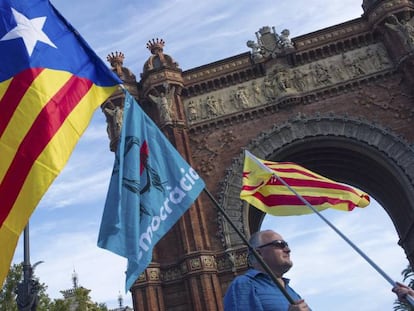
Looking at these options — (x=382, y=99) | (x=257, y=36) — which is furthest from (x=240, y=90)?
(x=382, y=99)

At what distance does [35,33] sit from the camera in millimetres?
6633

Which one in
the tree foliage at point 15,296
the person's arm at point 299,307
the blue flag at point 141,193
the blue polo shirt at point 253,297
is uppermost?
the tree foliage at point 15,296

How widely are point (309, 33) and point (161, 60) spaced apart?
6.34 m

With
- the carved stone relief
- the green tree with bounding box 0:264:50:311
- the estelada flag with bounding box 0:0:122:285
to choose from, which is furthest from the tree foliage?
the estelada flag with bounding box 0:0:122:285

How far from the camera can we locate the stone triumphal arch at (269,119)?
65.3ft

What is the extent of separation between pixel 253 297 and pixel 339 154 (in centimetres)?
1941

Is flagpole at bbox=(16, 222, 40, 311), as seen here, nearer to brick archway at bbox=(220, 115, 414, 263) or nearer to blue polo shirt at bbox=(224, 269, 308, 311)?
blue polo shirt at bbox=(224, 269, 308, 311)

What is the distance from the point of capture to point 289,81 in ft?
72.3

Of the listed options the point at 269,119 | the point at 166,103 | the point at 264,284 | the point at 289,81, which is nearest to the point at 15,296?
the point at 166,103

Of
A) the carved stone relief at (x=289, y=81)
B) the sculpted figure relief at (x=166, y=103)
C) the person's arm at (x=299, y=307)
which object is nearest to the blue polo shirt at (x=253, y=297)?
the person's arm at (x=299, y=307)

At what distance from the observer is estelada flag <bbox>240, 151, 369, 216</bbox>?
915cm

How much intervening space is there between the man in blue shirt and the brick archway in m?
15.8

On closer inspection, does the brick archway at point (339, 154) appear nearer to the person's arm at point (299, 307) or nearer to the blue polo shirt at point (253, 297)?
the blue polo shirt at point (253, 297)

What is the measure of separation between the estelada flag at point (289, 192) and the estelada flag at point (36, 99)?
3228mm
